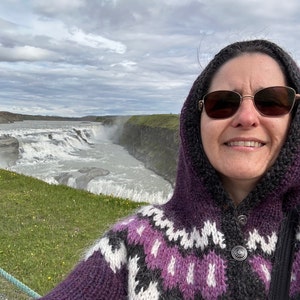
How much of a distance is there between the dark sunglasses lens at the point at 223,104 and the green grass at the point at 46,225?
420 centimetres

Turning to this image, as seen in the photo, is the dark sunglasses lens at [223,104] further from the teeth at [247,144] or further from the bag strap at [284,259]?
the bag strap at [284,259]

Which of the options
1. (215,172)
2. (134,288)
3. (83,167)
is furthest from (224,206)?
(83,167)

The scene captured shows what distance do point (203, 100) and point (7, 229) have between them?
9029 millimetres

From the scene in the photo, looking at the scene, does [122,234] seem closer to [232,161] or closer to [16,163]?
[232,161]

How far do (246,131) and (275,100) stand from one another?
0.54ft

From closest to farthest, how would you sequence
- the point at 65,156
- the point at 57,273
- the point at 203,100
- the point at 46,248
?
the point at 203,100 → the point at 57,273 → the point at 46,248 → the point at 65,156

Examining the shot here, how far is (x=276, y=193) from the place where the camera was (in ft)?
5.55

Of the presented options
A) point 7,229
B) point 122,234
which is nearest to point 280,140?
point 122,234

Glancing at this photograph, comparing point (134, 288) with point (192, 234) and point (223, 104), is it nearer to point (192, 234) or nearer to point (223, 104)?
point (192, 234)

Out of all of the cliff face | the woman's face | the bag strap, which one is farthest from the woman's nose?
the cliff face

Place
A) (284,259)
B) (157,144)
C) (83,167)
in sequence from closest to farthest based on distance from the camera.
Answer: (284,259)
(83,167)
(157,144)

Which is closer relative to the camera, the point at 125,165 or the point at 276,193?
the point at 276,193

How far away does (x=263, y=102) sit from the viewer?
1.71m

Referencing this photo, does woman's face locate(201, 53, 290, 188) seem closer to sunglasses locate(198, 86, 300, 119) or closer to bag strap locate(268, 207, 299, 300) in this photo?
sunglasses locate(198, 86, 300, 119)
